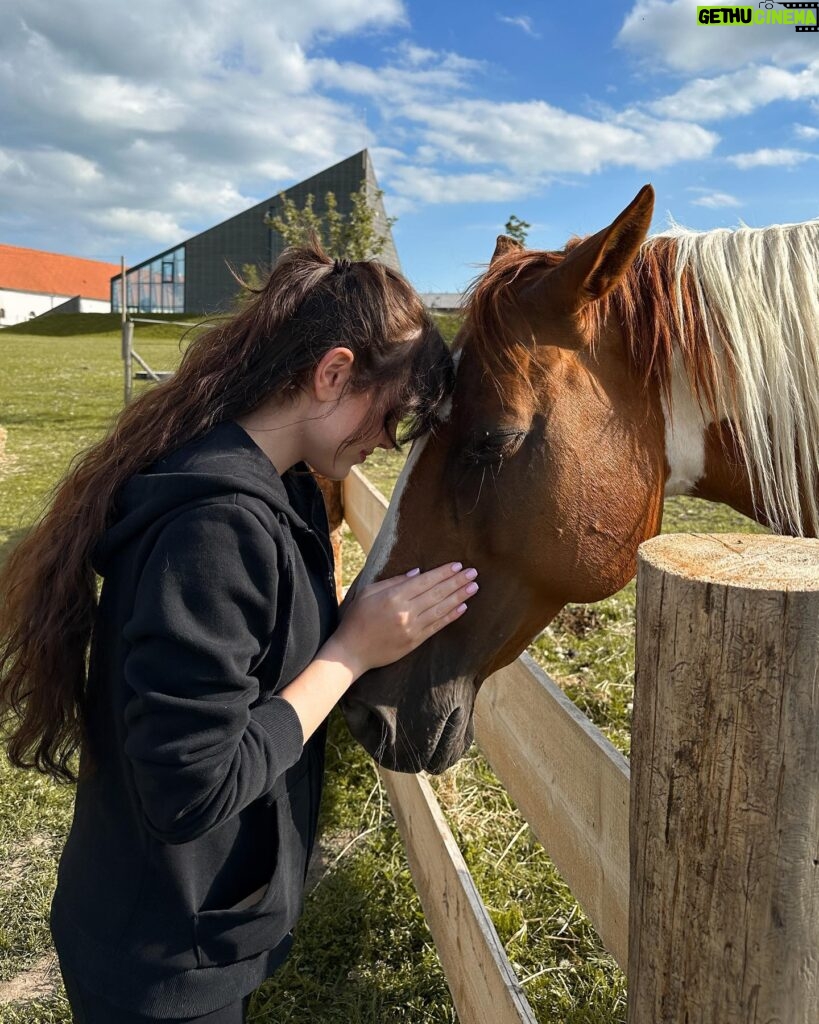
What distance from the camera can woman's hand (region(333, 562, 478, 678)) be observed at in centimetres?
161

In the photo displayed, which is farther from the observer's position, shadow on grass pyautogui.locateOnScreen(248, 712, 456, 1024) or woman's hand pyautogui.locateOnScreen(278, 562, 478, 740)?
shadow on grass pyautogui.locateOnScreen(248, 712, 456, 1024)

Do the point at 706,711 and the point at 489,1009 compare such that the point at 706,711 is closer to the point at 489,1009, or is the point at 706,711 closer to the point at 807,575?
the point at 807,575

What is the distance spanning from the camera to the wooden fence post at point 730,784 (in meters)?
0.89

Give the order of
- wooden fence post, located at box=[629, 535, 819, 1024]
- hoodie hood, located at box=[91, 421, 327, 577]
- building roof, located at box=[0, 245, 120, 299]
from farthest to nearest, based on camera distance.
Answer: building roof, located at box=[0, 245, 120, 299]
hoodie hood, located at box=[91, 421, 327, 577]
wooden fence post, located at box=[629, 535, 819, 1024]

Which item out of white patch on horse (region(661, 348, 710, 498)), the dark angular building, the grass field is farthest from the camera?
the dark angular building

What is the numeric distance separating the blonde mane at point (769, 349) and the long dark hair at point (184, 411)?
819 mm

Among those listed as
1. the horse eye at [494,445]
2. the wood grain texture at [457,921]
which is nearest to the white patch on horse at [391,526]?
the horse eye at [494,445]

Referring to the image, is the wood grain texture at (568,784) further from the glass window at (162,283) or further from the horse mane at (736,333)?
the glass window at (162,283)

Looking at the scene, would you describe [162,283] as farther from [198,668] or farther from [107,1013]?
[198,668]

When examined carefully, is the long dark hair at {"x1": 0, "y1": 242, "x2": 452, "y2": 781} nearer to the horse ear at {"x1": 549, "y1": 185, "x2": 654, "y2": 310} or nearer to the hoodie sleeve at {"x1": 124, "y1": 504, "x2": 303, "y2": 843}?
the hoodie sleeve at {"x1": 124, "y1": 504, "x2": 303, "y2": 843}

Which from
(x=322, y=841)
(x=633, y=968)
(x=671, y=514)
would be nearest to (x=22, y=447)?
(x=671, y=514)

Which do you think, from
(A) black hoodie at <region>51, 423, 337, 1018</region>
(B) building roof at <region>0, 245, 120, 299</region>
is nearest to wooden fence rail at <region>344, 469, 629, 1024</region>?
(A) black hoodie at <region>51, 423, 337, 1018</region>

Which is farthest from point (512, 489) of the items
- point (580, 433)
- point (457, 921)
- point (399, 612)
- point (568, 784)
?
point (457, 921)

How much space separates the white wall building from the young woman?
272 ft
